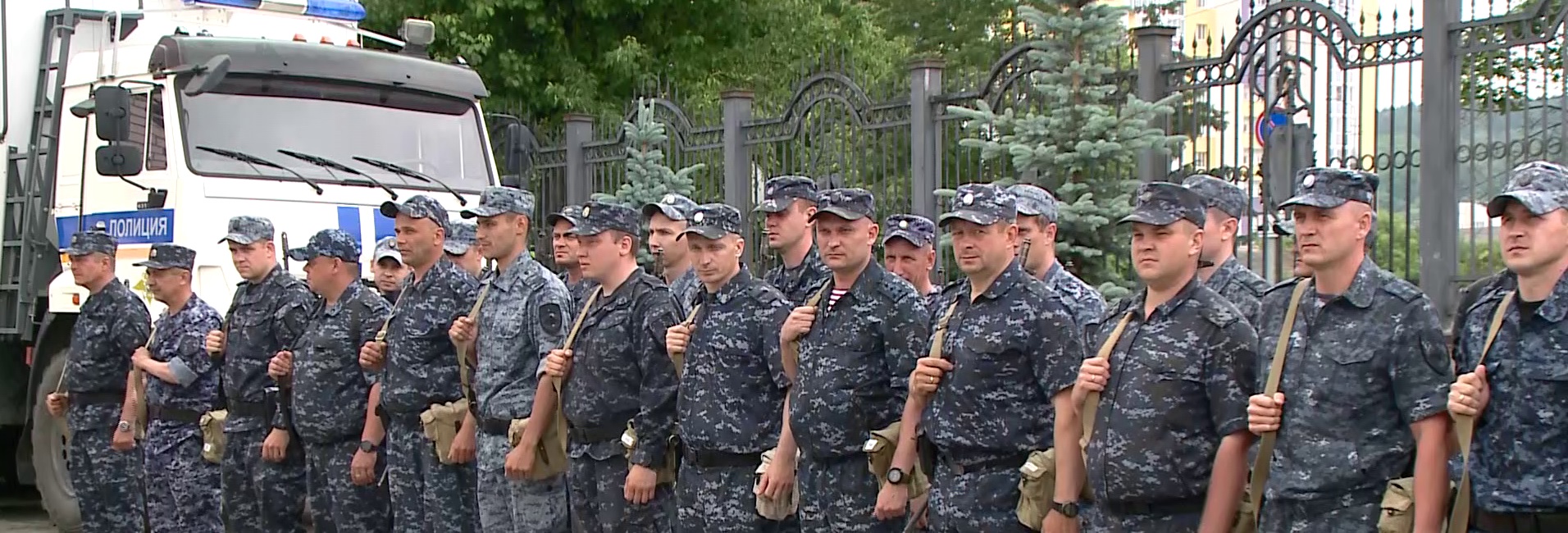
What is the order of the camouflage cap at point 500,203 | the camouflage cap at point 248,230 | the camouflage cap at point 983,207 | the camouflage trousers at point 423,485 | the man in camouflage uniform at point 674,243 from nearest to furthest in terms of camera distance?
the camouflage cap at point 983,207, the man in camouflage uniform at point 674,243, the camouflage cap at point 500,203, the camouflage trousers at point 423,485, the camouflage cap at point 248,230

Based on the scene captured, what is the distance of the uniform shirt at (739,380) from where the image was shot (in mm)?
5211

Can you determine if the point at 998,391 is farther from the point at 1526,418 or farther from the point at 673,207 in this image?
the point at 673,207

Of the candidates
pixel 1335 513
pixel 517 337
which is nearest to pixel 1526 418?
pixel 1335 513

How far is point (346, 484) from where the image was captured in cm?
679

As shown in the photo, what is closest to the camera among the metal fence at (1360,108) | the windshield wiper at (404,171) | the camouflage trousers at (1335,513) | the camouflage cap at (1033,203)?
the camouflage trousers at (1335,513)

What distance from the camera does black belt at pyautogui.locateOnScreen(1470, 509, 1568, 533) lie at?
3.51 metres

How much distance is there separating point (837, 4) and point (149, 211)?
33.9 ft

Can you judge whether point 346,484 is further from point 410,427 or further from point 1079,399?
point 1079,399

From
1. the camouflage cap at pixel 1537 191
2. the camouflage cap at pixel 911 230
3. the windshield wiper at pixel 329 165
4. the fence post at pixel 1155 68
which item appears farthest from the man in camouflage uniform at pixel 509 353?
the camouflage cap at pixel 1537 191

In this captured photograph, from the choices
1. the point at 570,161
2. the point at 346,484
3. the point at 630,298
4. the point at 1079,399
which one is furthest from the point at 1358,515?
the point at 570,161

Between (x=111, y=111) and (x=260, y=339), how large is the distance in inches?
69.6

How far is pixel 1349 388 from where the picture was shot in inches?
146

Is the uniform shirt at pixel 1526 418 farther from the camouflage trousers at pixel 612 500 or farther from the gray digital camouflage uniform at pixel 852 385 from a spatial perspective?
the camouflage trousers at pixel 612 500

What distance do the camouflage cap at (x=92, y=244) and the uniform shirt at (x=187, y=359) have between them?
62 centimetres
